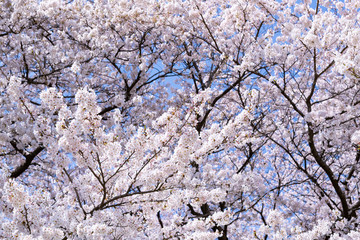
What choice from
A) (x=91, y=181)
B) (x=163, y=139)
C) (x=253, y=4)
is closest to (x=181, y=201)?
(x=163, y=139)

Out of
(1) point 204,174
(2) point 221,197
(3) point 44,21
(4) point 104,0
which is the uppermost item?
(4) point 104,0

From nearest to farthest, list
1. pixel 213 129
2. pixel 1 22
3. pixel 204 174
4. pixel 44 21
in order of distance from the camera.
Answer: pixel 213 129 < pixel 1 22 < pixel 204 174 < pixel 44 21

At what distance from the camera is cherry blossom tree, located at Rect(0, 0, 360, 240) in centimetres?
387

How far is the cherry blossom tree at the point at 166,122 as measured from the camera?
3.87 m

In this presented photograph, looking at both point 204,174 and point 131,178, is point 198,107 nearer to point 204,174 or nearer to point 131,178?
point 131,178

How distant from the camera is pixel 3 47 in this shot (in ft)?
26.8

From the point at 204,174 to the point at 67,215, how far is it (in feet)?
14.6

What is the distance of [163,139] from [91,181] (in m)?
1.26

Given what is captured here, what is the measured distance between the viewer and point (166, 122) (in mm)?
3957

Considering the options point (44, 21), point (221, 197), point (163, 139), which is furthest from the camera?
point (44, 21)

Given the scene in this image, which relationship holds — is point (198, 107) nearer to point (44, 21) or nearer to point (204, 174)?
point (204, 174)

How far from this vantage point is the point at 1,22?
7.55 m

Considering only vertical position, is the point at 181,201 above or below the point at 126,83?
below

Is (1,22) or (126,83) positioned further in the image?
(126,83)
